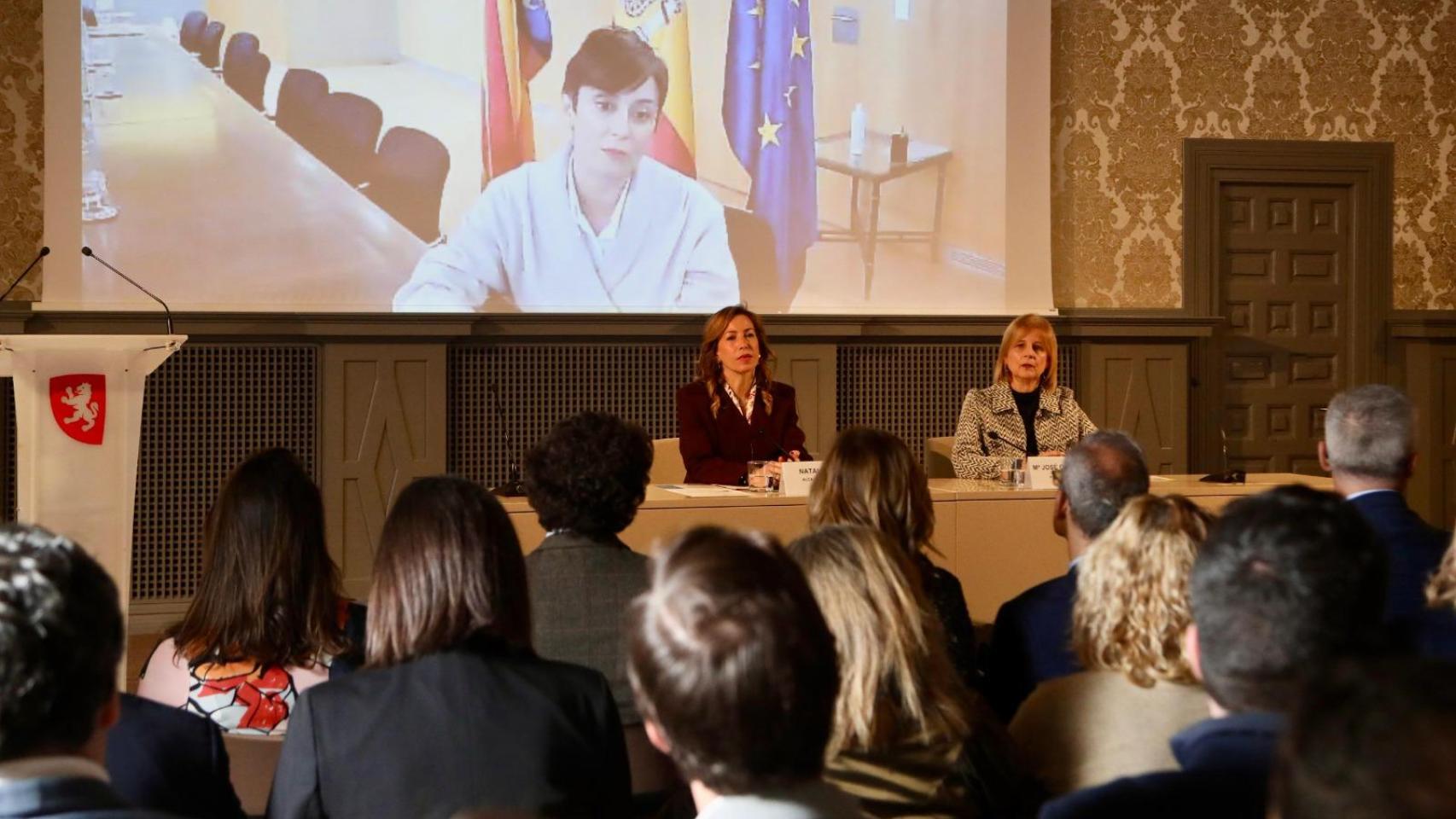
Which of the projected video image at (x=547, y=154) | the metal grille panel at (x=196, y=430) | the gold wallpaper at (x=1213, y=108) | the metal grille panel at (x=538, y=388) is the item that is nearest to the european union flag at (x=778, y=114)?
the projected video image at (x=547, y=154)

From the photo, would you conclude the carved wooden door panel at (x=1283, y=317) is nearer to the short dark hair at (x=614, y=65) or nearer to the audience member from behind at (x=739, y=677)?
the short dark hair at (x=614, y=65)

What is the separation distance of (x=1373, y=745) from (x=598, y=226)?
5.85m

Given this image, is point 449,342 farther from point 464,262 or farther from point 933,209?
point 933,209

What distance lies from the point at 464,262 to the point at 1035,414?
102 inches

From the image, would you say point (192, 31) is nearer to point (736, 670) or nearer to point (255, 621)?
point (255, 621)

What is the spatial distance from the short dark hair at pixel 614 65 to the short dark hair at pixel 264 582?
14.2ft

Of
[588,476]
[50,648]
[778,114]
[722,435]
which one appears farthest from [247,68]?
[50,648]

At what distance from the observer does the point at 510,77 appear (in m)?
6.35

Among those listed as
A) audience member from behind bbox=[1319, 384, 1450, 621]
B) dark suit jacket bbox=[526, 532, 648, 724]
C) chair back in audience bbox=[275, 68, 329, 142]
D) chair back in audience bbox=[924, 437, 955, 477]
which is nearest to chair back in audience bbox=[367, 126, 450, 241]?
chair back in audience bbox=[275, 68, 329, 142]

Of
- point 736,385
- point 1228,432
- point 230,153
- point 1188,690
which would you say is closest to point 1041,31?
point 1228,432

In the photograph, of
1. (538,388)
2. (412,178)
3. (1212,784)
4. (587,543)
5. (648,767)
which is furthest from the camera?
(538,388)

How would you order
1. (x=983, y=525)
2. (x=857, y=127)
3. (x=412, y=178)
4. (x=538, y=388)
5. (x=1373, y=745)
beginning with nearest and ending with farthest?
(x=1373, y=745), (x=983, y=525), (x=412, y=178), (x=538, y=388), (x=857, y=127)

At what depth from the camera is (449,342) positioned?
635 centimetres

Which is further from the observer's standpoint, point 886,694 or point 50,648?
point 886,694
